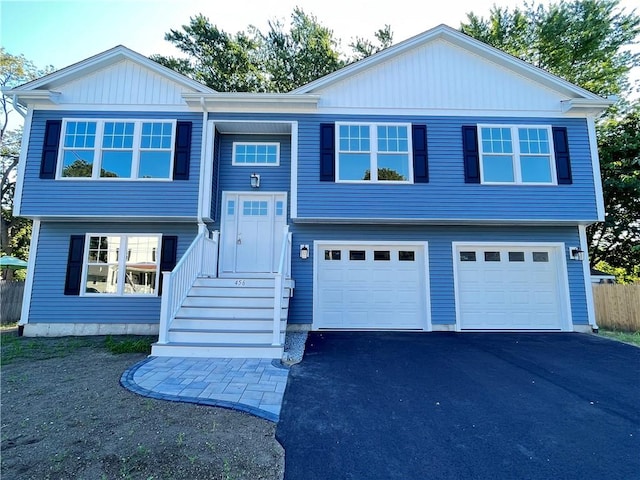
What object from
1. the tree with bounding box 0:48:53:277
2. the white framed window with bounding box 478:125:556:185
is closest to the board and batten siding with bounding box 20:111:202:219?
the white framed window with bounding box 478:125:556:185

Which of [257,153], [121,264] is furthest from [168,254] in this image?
[257,153]

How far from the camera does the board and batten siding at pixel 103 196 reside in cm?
724

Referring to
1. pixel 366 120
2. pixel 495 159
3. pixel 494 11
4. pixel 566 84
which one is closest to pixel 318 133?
pixel 366 120

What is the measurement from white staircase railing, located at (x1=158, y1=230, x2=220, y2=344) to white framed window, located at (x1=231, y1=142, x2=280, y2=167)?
210 centimetres

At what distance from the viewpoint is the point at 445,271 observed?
772 cm

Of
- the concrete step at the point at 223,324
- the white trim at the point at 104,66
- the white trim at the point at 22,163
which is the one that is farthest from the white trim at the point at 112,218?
the white trim at the point at 104,66

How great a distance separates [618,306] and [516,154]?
16.9 feet

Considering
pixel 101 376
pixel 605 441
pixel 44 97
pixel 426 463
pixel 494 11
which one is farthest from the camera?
pixel 494 11

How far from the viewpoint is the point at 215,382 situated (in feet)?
13.2

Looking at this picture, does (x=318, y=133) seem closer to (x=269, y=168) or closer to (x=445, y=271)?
(x=269, y=168)

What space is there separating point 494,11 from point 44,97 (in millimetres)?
18295

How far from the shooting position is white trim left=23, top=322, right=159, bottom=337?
24.0 ft

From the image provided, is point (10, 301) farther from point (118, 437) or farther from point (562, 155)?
point (562, 155)

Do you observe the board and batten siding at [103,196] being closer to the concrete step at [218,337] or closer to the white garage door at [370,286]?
the concrete step at [218,337]
